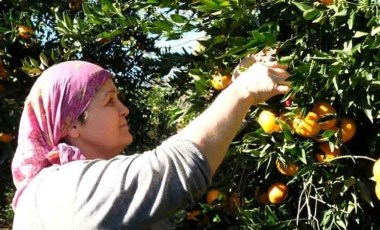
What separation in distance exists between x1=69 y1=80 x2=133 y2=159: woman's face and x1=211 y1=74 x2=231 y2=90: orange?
0.49m

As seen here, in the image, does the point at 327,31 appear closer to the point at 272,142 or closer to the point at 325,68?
the point at 325,68

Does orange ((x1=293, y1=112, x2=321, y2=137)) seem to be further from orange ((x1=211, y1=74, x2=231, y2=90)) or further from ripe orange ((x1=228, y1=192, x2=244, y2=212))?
ripe orange ((x1=228, y1=192, x2=244, y2=212))

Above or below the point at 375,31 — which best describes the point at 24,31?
below

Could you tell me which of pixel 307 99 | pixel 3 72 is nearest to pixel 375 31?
pixel 307 99

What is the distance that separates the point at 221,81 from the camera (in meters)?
1.88

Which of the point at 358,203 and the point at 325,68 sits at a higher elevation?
the point at 325,68

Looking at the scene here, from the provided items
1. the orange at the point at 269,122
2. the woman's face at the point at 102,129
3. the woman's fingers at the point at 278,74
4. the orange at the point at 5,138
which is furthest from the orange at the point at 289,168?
the orange at the point at 5,138

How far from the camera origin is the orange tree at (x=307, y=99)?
1.55m

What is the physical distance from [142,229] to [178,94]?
135 centimetres

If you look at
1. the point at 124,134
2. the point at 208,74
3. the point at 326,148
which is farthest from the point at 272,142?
the point at 124,134

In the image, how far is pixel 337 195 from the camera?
1.87 m

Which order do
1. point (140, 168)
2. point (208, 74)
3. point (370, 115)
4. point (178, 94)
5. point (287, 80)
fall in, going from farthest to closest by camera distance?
point (178, 94) → point (208, 74) → point (370, 115) → point (287, 80) → point (140, 168)

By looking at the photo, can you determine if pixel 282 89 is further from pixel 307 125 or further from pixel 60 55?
pixel 60 55

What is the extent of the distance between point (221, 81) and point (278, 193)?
41 centimetres
